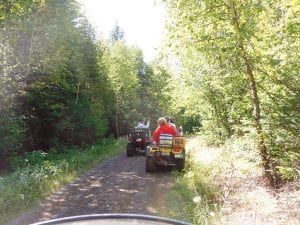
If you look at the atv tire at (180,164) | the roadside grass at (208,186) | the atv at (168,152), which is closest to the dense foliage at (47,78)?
the atv at (168,152)

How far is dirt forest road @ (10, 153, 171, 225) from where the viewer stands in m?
8.71

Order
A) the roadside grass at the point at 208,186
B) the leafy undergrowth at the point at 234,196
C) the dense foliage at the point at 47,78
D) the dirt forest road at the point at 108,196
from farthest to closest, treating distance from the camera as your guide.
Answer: the dense foliage at the point at 47,78 < the dirt forest road at the point at 108,196 < the roadside grass at the point at 208,186 < the leafy undergrowth at the point at 234,196

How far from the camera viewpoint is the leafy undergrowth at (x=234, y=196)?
6462 mm

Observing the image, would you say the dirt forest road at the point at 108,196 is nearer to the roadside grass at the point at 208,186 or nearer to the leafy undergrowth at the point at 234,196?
the roadside grass at the point at 208,186

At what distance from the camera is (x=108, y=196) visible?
10211mm

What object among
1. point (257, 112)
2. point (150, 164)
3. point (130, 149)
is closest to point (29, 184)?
point (150, 164)

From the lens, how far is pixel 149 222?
2.07 metres

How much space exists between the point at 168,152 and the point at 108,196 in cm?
386

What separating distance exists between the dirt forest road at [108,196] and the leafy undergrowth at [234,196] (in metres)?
0.52

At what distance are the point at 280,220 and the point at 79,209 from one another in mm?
4670

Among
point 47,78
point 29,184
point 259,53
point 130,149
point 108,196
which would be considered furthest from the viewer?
point 47,78

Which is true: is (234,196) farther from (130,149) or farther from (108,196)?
(130,149)

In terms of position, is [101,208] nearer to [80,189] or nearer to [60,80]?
[80,189]

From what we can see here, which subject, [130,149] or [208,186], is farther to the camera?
[130,149]
